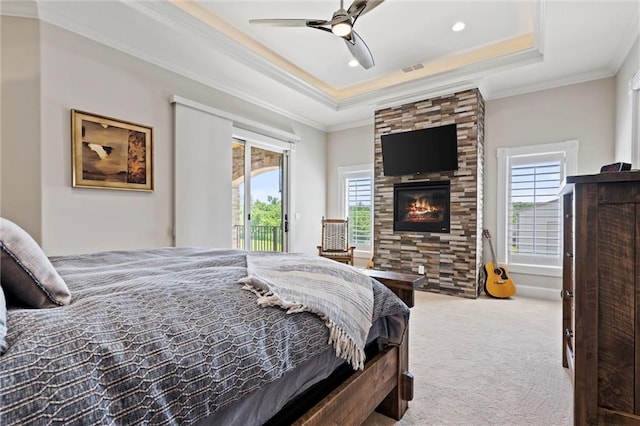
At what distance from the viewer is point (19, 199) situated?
2557 mm

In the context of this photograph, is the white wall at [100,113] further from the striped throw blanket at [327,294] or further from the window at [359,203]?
the window at [359,203]

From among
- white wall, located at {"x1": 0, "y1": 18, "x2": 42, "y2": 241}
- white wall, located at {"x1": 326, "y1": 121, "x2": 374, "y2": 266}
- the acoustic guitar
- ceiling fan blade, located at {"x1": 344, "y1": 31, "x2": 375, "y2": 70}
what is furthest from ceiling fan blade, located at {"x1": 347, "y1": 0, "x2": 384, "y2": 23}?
the acoustic guitar

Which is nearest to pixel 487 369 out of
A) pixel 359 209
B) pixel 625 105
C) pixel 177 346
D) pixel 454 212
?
pixel 177 346

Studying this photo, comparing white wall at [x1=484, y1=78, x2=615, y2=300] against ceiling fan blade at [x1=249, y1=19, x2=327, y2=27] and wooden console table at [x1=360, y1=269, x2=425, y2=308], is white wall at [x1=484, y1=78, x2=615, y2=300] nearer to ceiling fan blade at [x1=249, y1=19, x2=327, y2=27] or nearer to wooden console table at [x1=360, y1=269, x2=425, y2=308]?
ceiling fan blade at [x1=249, y1=19, x2=327, y2=27]

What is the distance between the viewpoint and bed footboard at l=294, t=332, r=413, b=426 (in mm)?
1075

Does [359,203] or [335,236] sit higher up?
[359,203]

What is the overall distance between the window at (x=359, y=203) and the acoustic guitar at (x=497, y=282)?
200 centimetres

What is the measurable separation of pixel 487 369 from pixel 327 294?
164 cm

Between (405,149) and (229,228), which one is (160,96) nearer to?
(229,228)

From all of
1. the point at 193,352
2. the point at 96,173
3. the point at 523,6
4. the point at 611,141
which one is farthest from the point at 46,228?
the point at 611,141

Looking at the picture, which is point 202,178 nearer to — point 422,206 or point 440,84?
point 422,206

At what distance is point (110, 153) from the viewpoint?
9.95 feet

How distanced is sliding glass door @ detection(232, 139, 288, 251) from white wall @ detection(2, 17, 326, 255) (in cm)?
67

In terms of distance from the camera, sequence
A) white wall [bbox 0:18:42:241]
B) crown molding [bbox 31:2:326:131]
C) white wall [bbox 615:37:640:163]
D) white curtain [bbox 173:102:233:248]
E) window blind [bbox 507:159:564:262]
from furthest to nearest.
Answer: window blind [bbox 507:159:564:262] → white curtain [bbox 173:102:233:248] → white wall [bbox 615:37:640:163] → crown molding [bbox 31:2:326:131] → white wall [bbox 0:18:42:241]
